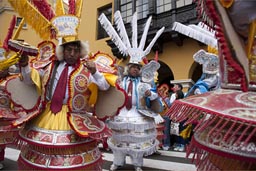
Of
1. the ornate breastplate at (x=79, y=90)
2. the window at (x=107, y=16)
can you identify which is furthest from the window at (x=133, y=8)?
the ornate breastplate at (x=79, y=90)

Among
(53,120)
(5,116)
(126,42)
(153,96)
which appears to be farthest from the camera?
(126,42)

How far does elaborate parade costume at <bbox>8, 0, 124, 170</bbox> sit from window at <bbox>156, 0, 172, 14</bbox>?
678 cm

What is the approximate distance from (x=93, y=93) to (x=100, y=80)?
17 centimetres

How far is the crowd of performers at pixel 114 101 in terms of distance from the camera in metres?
0.87

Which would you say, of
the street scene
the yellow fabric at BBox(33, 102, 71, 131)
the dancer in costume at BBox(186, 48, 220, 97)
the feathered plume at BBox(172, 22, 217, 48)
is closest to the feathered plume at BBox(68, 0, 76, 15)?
the yellow fabric at BBox(33, 102, 71, 131)

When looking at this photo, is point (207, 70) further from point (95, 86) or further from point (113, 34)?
point (113, 34)

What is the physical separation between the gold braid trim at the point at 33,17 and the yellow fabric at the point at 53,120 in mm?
638

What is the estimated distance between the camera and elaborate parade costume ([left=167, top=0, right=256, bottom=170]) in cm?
83

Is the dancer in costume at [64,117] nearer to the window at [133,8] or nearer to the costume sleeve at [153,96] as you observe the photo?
the costume sleeve at [153,96]

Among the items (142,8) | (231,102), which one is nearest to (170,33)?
(142,8)

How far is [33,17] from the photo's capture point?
1.98 meters

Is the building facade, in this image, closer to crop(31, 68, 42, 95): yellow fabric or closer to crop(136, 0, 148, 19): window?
crop(136, 0, 148, 19): window

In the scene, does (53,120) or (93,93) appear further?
(93,93)

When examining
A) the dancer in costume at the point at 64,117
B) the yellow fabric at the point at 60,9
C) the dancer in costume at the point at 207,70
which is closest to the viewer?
the dancer in costume at the point at 64,117
